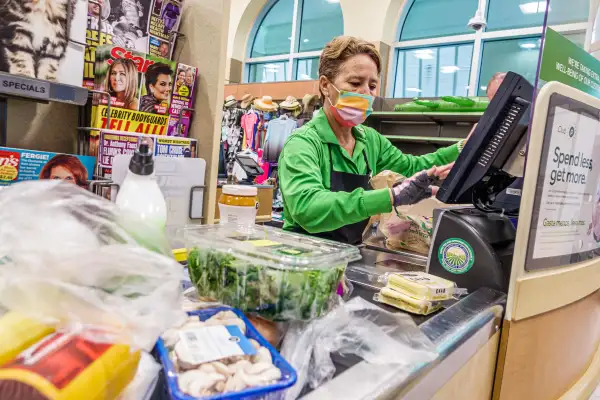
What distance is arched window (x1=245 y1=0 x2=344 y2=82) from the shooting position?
8320 millimetres

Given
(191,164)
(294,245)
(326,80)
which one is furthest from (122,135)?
(294,245)

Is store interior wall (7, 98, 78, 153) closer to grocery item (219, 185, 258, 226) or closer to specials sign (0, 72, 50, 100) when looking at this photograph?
specials sign (0, 72, 50, 100)

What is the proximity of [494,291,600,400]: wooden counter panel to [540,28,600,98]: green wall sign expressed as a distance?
59 cm

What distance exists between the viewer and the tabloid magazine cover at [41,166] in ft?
4.41

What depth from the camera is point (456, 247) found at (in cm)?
121

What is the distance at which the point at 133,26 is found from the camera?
5.69 feet

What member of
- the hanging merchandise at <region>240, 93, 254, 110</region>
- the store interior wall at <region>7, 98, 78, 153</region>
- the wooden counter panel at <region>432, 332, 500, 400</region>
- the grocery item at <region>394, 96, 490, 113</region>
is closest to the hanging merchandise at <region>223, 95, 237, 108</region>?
the hanging merchandise at <region>240, 93, 254, 110</region>

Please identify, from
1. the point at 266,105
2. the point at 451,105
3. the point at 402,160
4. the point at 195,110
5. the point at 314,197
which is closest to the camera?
the point at 314,197

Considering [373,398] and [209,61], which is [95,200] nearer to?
[373,398]

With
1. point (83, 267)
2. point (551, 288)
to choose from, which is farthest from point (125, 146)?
point (551, 288)

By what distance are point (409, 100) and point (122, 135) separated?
5329mm

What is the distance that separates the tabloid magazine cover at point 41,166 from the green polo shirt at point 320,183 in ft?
2.32

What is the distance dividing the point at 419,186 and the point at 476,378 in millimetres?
620

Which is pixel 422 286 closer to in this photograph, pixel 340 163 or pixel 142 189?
pixel 142 189
